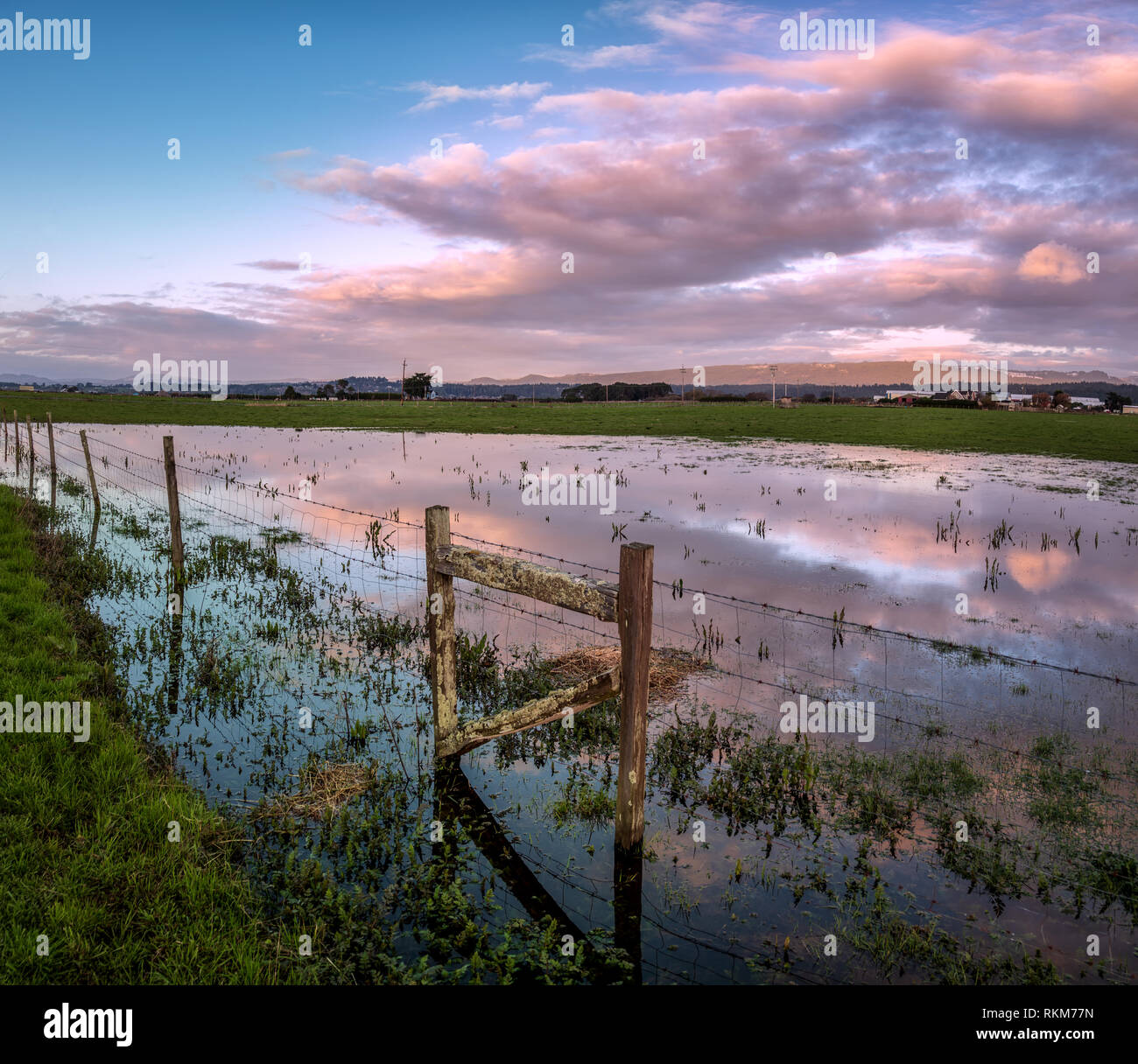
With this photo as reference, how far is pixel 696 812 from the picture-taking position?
7.67 metres

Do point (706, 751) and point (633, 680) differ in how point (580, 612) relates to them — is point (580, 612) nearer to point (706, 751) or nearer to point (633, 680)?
point (633, 680)

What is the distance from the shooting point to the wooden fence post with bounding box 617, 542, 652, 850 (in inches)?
248

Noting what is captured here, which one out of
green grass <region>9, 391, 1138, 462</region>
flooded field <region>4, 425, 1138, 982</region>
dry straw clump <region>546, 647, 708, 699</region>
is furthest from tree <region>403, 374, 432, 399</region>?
dry straw clump <region>546, 647, 708, 699</region>

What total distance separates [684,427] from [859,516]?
52.9m

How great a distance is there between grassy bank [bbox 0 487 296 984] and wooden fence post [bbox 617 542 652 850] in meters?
3.15

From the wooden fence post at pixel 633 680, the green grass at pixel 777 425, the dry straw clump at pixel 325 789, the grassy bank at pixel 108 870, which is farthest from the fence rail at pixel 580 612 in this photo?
the green grass at pixel 777 425

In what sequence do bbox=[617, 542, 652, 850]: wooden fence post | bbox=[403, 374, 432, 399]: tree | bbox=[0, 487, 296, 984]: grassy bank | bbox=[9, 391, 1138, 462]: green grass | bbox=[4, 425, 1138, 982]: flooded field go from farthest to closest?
bbox=[403, 374, 432, 399]: tree → bbox=[9, 391, 1138, 462]: green grass → bbox=[617, 542, 652, 850]: wooden fence post → bbox=[4, 425, 1138, 982]: flooded field → bbox=[0, 487, 296, 984]: grassy bank

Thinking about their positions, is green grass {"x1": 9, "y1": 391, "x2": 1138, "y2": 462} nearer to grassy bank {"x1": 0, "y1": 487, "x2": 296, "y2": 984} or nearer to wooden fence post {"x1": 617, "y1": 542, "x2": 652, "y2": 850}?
wooden fence post {"x1": 617, "y1": 542, "x2": 652, "y2": 850}

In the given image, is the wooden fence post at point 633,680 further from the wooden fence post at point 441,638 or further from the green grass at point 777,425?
the green grass at point 777,425

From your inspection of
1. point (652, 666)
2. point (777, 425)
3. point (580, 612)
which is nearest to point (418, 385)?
point (777, 425)

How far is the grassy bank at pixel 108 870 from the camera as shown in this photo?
5043mm

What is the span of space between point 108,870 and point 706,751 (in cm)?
632

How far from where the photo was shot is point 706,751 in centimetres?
895
